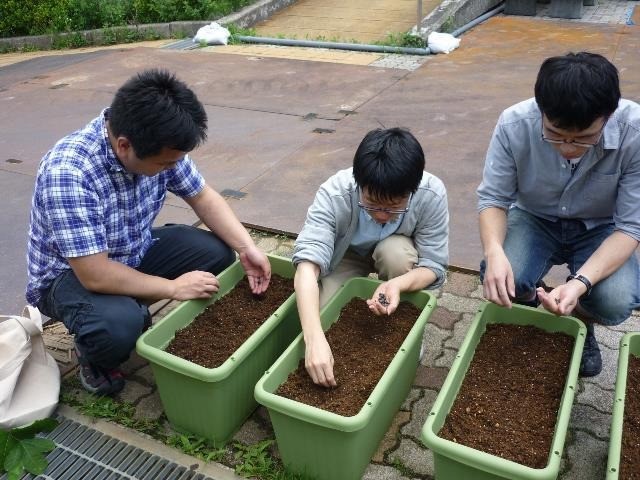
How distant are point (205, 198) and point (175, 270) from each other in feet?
0.96

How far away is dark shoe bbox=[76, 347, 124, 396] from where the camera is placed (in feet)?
7.34

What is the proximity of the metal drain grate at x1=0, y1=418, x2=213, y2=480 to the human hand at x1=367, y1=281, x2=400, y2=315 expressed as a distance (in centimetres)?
72

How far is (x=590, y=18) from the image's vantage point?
7676 millimetres

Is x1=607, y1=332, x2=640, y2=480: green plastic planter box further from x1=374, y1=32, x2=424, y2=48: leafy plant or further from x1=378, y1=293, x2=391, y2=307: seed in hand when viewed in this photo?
x1=374, y1=32, x2=424, y2=48: leafy plant

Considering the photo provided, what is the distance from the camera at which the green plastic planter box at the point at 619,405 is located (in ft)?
4.96

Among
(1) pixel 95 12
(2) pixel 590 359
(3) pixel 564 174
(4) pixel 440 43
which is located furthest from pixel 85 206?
(1) pixel 95 12

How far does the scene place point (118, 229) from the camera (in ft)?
7.03

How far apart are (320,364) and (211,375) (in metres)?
0.31

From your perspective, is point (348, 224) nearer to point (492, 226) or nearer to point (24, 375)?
point (492, 226)

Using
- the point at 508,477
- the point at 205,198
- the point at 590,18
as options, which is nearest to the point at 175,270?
the point at 205,198

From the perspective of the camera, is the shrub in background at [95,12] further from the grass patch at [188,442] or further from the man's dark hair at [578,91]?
the man's dark hair at [578,91]

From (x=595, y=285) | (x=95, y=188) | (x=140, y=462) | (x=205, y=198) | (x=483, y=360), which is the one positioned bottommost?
(x=140, y=462)

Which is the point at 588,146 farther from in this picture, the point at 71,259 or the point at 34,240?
the point at 34,240

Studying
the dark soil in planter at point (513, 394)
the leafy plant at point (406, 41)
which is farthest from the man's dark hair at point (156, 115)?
the leafy plant at point (406, 41)
